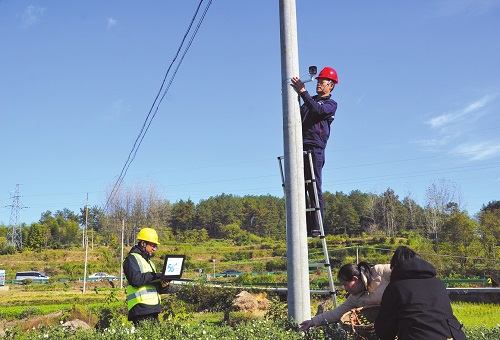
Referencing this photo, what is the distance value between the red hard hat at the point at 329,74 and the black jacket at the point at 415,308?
2710 millimetres

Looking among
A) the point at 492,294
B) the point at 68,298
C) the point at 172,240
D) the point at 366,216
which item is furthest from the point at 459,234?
the point at 172,240

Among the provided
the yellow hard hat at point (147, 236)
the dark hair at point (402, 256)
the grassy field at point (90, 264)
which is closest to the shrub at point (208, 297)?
the yellow hard hat at point (147, 236)

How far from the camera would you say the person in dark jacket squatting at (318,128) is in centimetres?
523

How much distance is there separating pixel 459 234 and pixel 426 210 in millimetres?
17299

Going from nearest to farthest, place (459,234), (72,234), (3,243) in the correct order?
(459,234) < (3,243) < (72,234)

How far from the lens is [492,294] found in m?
12.3

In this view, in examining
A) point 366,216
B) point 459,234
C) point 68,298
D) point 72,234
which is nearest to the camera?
point 459,234

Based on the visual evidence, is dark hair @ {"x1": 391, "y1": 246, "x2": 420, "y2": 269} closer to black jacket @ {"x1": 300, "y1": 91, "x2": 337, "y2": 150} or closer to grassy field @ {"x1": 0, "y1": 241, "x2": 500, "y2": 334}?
black jacket @ {"x1": 300, "y1": 91, "x2": 337, "y2": 150}

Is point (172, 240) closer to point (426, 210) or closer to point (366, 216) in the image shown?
point (366, 216)

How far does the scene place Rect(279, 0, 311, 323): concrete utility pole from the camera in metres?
4.45

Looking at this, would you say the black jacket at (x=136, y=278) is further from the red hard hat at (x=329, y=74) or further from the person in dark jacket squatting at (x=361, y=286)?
the red hard hat at (x=329, y=74)

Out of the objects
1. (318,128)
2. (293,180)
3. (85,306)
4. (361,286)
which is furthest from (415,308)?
(85,306)

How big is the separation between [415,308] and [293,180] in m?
1.81

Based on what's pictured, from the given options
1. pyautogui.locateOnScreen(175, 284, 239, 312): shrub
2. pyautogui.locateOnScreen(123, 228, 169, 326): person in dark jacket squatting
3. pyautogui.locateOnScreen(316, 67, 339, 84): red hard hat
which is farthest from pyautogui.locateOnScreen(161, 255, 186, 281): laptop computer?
pyautogui.locateOnScreen(175, 284, 239, 312): shrub
